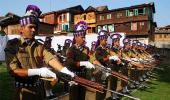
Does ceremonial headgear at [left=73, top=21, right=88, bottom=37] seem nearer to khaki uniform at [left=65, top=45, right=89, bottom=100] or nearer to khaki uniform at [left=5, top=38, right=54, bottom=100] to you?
khaki uniform at [left=65, top=45, right=89, bottom=100]

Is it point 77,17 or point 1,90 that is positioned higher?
point 77,17

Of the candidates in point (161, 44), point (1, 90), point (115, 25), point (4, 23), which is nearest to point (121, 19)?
point (115, 25)

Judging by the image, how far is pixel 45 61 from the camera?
236 inches

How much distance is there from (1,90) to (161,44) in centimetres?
6793

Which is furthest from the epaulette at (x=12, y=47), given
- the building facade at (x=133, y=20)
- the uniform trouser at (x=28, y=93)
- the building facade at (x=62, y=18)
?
the building facade at (x=62, y=18)

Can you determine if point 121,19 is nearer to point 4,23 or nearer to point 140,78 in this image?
point 4,23

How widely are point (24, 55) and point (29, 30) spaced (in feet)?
1.31

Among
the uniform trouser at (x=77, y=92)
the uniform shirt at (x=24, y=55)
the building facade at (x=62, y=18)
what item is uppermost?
the building facade at (x=62, y=18)

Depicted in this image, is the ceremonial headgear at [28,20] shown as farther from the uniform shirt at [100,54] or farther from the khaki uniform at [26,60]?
the uniform shirt at [100,54]

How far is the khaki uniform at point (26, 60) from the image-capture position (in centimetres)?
573

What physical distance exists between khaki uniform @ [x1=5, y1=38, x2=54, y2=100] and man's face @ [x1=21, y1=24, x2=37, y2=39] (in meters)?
0.10

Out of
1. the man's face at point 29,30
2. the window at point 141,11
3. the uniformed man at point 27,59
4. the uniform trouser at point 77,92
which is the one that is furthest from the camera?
the window at point 141,11

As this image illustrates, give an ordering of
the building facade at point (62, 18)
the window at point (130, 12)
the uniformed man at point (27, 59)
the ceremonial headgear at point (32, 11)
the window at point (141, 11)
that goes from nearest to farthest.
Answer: the uniformed man at point (27, 59)
the ceremonial headgear at point (32, 11)
the window at point (141, 11)
the window at point (130, 12)
the building facade at point (62, 18)

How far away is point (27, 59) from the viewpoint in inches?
229
